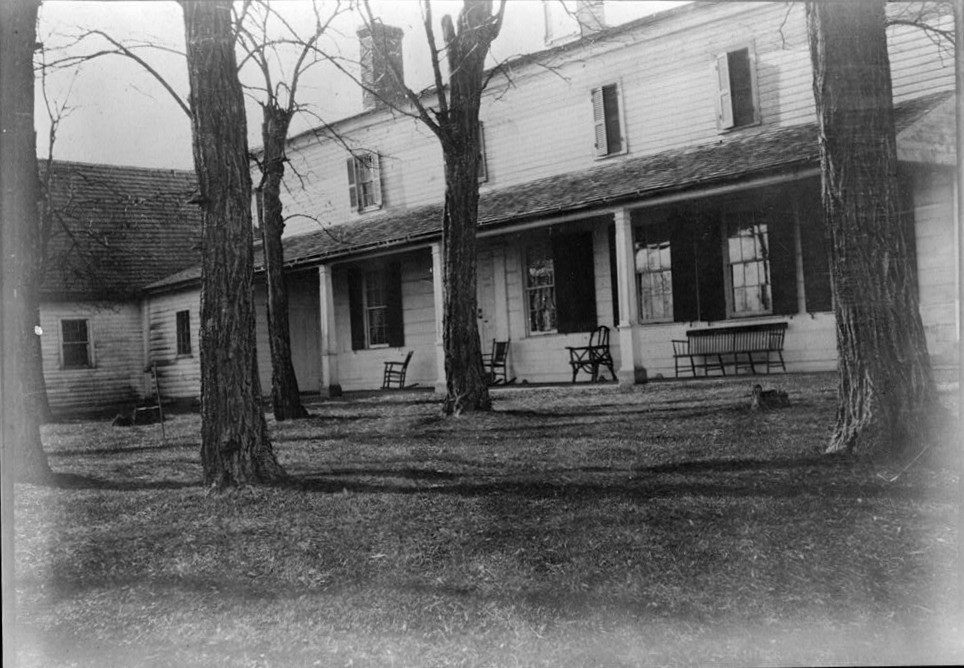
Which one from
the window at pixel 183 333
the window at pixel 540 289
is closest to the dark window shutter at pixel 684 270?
the window at pixel 540 289

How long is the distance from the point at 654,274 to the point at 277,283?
247 inches

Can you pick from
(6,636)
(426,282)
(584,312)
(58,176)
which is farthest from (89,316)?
(6,636)

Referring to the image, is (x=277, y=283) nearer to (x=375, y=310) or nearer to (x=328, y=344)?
(x=328, y=344)

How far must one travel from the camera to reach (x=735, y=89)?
13414 millimetres

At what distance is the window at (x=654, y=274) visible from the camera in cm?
1382

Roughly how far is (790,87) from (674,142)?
6.78ft

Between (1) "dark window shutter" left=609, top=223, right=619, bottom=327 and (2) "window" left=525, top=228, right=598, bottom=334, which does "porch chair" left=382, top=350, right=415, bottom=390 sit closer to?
(2) "window" left=525, top=228, right=598, bottom=334

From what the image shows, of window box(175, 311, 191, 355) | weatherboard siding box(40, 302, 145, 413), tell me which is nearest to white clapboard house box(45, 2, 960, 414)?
window box(175, 311, 191, 355)

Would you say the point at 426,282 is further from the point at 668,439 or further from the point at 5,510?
the point at 5,510

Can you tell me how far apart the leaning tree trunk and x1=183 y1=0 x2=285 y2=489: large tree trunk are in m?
4.14

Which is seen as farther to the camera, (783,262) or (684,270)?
(684,270)

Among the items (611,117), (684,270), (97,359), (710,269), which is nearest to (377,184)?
(611,117)

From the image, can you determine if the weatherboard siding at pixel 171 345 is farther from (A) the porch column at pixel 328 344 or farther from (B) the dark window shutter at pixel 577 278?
(B) the dark window shutter at pixel 577 278

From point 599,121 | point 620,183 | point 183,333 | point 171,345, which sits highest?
point 599,121
